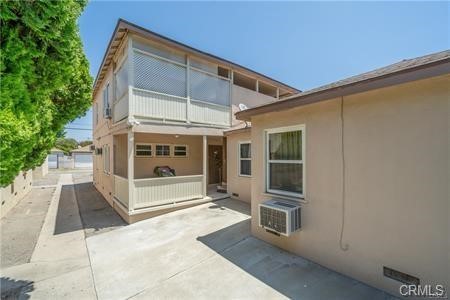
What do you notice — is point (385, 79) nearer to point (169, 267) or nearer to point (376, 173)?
point (376, 173)

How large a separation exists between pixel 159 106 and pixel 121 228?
4.36 m

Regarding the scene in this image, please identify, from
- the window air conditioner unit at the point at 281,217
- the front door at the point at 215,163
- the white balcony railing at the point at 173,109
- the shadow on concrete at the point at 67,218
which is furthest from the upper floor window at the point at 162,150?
the window air conditioner unit at the point at 281,217

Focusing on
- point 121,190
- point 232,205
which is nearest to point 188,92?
point 121,190

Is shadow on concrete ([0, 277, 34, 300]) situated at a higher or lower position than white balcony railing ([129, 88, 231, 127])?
lower

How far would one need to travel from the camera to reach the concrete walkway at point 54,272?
344 cm

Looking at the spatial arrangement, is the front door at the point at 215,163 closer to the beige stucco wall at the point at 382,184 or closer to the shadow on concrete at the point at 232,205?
the shadow on concrete at the point at 232,205

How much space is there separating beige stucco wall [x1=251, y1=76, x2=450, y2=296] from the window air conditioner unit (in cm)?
22

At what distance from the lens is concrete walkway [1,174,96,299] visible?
344 cm

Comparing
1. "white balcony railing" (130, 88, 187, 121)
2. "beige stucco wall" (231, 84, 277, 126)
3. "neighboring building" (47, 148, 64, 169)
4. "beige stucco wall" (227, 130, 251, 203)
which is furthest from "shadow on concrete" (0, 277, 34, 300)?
"neighboring building" (47, 148, 64, 169)

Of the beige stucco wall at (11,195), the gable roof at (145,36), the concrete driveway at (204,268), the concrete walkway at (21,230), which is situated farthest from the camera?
the beige stucco wall at (11,195)

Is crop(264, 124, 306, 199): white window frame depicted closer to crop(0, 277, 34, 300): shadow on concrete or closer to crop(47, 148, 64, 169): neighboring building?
crop(0, 277, 34, 300): shadow on concrete

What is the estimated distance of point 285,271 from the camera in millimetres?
3791

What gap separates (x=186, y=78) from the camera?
8.45 meters

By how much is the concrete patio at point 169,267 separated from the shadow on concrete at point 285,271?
0.01 metres
